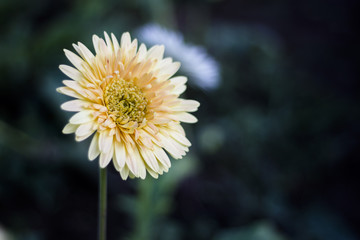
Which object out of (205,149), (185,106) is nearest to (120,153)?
(185,106)

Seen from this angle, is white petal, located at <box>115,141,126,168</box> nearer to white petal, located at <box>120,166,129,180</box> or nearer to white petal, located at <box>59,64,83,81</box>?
white petal, located at <box>120,166,129,180</box>

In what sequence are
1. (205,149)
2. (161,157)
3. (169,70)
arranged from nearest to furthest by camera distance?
(161,157), (169,70), (205,149)

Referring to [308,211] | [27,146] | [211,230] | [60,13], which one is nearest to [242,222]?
[211,230]

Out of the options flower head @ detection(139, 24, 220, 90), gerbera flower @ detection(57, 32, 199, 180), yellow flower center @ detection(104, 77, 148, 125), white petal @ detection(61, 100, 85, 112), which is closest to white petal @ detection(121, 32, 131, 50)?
gerbera flower @ detection(57, 32, 199, 180)

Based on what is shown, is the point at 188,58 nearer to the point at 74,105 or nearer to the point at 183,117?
the point at 183,117

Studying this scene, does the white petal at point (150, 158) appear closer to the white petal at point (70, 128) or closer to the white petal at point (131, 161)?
the white petal at point (131, 161)

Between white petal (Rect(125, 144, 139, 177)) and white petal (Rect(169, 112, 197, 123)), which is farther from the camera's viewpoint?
white petal (Rect(169, 112, 197, 123))
